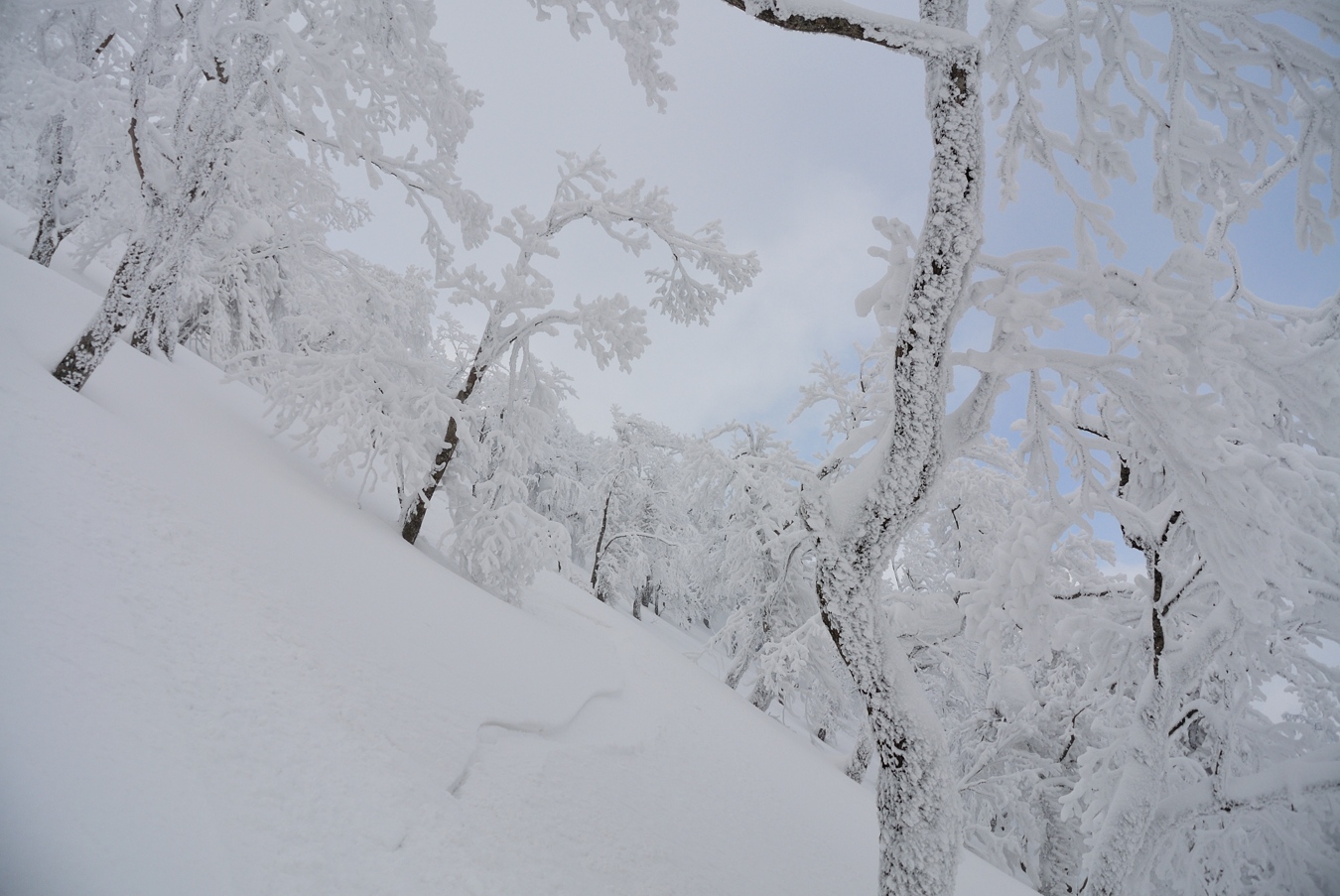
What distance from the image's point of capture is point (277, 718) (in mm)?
2301

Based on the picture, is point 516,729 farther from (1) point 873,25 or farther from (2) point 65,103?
(2) point 65,103

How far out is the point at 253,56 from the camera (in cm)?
507

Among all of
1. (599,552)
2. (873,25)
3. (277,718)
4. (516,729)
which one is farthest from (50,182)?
(599,552)

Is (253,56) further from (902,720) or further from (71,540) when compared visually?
(902,720)

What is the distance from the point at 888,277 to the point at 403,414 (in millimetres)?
5914

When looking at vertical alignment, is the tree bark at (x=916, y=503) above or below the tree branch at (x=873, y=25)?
below

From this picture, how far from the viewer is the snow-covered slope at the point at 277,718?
1.67 metres

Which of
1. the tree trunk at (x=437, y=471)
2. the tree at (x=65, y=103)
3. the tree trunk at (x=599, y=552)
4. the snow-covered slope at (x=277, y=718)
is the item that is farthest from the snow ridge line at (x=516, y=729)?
the tree trunk at (x=599, y=552)

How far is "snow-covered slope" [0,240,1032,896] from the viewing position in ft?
5.49

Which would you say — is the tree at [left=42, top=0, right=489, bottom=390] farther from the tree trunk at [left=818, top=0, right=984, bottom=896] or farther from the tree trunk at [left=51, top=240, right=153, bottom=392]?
the tree trunk at [left=818, top=0, right=984, bottom=896]

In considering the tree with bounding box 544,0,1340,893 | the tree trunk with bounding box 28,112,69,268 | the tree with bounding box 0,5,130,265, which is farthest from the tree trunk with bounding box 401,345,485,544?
the tree trunk with bounding box 28,112,69,268

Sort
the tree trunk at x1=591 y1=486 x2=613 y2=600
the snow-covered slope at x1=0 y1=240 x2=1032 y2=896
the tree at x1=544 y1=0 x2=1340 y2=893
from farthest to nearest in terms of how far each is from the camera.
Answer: the tree trunk at x1=591 y1=486 x2=613 y2=600
the tree at x1=544 y1=0 x2=1340 y2=893
the snow-covered slope at x1=0 y1=240 x2=1032 y2=896

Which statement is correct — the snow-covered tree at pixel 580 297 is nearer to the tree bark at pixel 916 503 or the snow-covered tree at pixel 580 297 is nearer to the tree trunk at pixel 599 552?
the tree bark at pixel 916 503

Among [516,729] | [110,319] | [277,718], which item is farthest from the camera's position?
[110,319]
